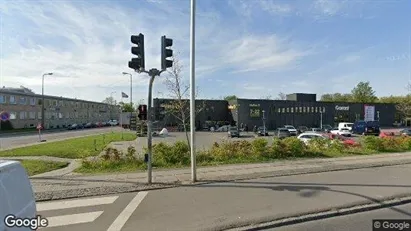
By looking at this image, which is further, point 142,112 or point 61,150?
point 61,150

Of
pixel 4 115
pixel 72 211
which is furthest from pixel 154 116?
pixel 4 115

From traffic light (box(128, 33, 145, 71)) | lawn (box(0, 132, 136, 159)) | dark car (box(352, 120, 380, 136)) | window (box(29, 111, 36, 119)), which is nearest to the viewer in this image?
traffic light (box(128, 33, 145, 71))

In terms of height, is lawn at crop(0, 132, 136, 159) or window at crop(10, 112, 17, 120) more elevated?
window at crop(10, 112, 17, 120)

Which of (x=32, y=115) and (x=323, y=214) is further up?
(x=32, y=115)

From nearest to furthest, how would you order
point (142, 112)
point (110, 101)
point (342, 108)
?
point (142, 112), point (342, 108), point (110, 101)

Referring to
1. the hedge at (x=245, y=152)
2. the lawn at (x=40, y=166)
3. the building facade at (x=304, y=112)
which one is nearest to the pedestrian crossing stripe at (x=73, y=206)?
the hedge at (x=245, y=152)

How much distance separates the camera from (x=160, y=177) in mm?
10461

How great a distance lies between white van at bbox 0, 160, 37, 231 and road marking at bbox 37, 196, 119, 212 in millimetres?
3290

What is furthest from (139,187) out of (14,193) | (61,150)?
(61,150)

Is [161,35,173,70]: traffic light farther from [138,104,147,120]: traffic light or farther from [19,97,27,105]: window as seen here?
[19,97,27,105]: window

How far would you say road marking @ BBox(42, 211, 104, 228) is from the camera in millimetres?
5941

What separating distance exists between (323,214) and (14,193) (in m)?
5.82

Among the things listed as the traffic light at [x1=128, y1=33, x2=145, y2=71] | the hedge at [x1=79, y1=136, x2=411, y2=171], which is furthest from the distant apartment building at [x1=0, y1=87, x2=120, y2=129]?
the traffic light at [x1=128, y1=33, x2=145, y2=71]

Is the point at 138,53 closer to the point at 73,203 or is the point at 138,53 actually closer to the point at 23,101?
the point at 73,203
